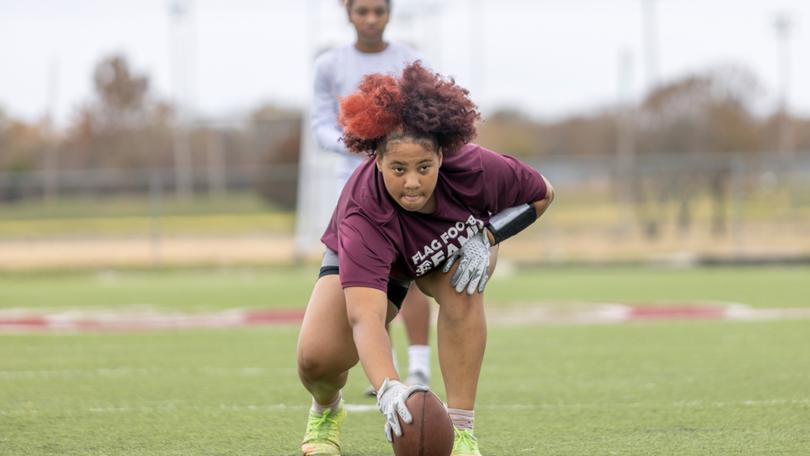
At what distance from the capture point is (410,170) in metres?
4.30

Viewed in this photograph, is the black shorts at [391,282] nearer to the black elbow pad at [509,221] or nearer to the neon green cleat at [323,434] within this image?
the black elbow pad at [509,221]

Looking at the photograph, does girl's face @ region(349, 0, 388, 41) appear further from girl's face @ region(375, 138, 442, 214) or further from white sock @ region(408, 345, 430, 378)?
girl's face @ region(375, 138, 442, 214)

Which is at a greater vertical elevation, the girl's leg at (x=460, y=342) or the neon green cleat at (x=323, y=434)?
the girl's leg at (x=460, y=342)

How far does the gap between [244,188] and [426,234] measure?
2709 centimetres

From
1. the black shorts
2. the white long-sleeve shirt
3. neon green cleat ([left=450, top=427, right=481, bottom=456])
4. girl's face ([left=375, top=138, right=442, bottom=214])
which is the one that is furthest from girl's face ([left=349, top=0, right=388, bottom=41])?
neon green cleat ([left=450, top=427, right=481, bottom=456])

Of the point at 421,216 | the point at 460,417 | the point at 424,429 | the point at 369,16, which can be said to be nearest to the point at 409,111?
the point at 421,216

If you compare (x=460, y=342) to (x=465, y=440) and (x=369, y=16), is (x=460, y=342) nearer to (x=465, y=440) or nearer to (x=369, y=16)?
(x=465, y=440)

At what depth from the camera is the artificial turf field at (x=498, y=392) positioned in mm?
5086

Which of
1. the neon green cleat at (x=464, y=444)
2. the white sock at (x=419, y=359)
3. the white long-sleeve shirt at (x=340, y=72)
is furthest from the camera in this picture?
the white long-sleeve shirt at (x=340, y=72)

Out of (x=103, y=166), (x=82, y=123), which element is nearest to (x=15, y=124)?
(x=82, y=123)

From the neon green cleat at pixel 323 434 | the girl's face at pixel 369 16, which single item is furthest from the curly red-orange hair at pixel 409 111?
the girl's face at pixel 369 16

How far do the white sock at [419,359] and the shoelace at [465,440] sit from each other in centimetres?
186

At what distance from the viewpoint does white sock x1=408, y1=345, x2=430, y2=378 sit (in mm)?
6496

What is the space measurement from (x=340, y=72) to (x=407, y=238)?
2.54 meters
